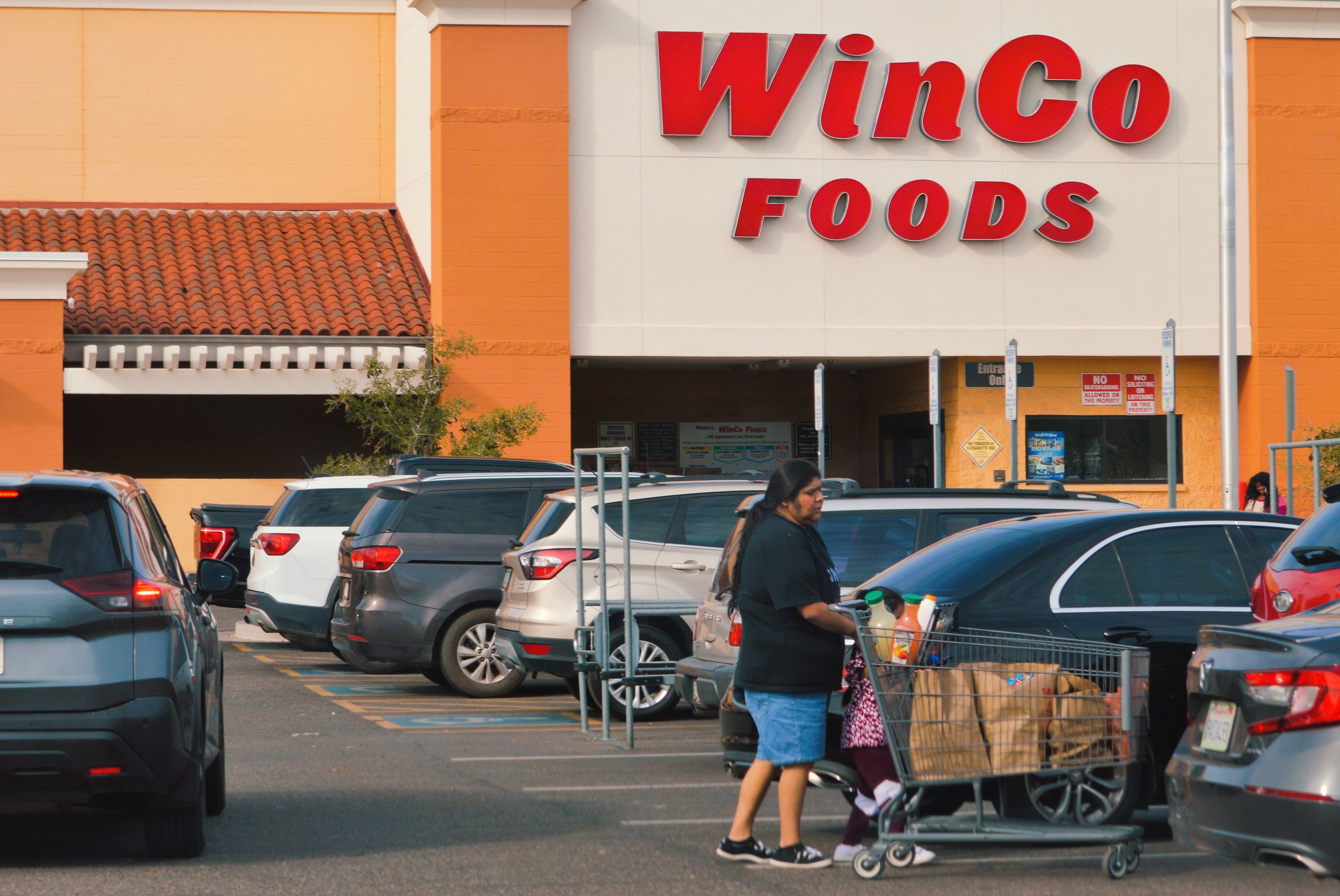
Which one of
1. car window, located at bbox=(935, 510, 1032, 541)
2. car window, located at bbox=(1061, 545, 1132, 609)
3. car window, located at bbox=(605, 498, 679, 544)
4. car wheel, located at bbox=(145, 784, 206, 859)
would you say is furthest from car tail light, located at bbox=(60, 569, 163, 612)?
car window, located at bbox=(605, 498, 679, 544)

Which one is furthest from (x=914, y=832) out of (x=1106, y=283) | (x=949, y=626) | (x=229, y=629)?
(x=1106, y=283)

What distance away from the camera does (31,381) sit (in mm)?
22344

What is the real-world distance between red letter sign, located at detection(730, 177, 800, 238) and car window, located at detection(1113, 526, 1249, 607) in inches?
625

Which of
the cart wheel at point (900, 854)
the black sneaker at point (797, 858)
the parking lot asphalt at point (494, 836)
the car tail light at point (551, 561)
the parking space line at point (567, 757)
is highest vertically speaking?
the car tail light at point (551, 561)

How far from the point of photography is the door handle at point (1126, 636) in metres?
7.71

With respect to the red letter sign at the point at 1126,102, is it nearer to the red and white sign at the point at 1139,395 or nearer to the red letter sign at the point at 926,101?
the red letter sign at the point at 926,101

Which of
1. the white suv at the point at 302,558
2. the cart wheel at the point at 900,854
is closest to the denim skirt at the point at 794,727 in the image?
the cart wheel at the point at 900,854

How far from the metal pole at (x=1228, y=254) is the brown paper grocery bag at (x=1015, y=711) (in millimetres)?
12581

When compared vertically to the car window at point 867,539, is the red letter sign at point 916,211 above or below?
above

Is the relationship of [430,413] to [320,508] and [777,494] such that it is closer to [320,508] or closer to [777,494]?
[320,508]

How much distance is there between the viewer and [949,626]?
7.42 metres

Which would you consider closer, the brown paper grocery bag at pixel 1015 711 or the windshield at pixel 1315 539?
the brown paper grocery bag at pixel 1015 711

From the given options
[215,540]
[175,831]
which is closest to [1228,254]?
[215,540]

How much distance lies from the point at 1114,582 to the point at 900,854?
1.92 metres
